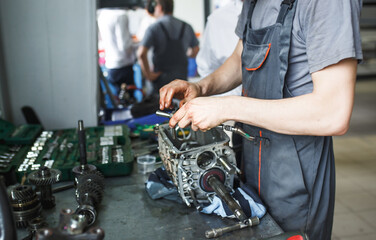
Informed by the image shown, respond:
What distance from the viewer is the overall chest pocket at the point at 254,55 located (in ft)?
3.72

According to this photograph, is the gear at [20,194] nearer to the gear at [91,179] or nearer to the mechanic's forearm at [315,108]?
the gear at [91,179]

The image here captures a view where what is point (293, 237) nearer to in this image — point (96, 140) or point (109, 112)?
point (96, 140)

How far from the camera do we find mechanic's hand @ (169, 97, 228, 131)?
1000 mm

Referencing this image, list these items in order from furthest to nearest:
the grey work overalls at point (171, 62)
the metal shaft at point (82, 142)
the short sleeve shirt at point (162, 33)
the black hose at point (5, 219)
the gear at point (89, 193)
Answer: the grey work overalls at point (171, 62) < the short sleeve shirt at point (162, 33) < the metal shaft at point (82, 142) < the gear at point (89, 193) < the black hose at point (5, 219)

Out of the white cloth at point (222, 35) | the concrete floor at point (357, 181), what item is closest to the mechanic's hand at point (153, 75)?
the white cloth at point (222, 35)

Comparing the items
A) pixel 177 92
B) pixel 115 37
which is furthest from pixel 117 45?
pixel 177 92

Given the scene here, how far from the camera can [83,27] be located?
190 centimetres

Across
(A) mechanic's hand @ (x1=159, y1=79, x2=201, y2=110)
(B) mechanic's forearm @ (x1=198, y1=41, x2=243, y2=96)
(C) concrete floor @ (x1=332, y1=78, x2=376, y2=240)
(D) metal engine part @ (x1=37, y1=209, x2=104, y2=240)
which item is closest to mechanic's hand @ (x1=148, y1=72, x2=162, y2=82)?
(C) concrete floor @ (x1=332, y1=78, x2=376, y2=240)

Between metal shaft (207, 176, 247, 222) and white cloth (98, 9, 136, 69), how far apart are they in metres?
3.24

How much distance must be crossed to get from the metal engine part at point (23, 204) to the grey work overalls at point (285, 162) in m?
0.69

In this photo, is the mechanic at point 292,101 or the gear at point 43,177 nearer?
the mechanic at point 292,101

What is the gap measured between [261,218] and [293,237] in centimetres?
20

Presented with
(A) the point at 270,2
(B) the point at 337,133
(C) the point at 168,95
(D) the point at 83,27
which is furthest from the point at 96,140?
(B) the point at 337,133

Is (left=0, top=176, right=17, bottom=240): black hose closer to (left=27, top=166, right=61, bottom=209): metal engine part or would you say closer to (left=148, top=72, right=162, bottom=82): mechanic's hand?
(left=27, top=166, right=61, bottom=209): metal engine part
